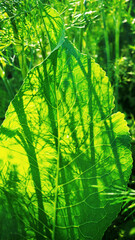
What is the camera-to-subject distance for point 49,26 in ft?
1.93

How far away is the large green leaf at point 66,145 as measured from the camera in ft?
1.95

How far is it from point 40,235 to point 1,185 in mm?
176

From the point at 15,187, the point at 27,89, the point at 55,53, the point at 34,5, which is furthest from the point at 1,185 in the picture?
the point at 34,5

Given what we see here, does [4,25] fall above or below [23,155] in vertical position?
above

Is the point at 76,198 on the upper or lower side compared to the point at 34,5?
lower

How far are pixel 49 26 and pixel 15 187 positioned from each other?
41 centimetres

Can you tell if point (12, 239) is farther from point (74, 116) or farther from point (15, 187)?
point (74, 116)

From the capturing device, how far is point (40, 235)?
68 centimetres

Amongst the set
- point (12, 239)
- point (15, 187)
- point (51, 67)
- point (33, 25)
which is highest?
point (33, 25)

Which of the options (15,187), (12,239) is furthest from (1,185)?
(12,239)

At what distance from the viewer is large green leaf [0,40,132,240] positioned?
1.95 feet

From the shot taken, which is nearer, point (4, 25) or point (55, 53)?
point (55, 53)

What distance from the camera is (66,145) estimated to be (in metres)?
0.63

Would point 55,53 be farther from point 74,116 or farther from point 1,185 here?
point 1,185
